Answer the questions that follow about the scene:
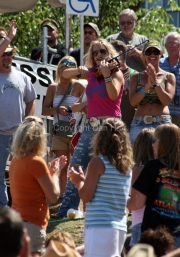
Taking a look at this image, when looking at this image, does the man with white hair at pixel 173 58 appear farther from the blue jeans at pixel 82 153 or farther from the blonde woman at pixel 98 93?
the blue jeans at pixel 82 153

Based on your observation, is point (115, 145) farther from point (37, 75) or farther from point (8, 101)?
point (37, 75)

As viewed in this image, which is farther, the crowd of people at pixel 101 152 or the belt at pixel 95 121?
the belt at pixel 95 121

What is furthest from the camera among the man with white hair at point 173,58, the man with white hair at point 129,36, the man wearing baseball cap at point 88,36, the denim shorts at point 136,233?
the man wearing baseball cap at point 88,36

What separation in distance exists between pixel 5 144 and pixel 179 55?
2417 mm

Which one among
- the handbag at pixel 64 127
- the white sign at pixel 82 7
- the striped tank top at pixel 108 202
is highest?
the white sign at pixel 82 7

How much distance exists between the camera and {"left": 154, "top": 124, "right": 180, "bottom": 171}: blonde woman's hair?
17.4ft

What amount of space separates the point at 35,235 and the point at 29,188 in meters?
0.39

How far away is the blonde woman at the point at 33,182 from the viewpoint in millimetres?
5715

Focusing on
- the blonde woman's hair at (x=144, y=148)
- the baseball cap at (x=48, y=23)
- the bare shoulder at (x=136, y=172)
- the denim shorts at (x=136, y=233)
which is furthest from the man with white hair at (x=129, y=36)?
the denim shorts at (x=136, y=233)

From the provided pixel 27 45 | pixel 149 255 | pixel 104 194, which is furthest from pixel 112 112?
pixel 27 45

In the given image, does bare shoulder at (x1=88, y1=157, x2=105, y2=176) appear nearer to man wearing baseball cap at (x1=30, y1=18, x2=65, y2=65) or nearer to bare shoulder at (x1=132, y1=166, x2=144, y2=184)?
bare shoulder at (x1=132, y1=166, x2=144, y2=184)

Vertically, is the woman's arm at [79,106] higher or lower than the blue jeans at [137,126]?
higher

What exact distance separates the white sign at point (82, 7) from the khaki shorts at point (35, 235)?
439 cm

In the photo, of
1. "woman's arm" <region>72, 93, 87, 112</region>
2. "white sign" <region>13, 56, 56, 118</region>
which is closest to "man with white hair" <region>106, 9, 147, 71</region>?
"white sign" <region>13, 56, 56, 118</region>
